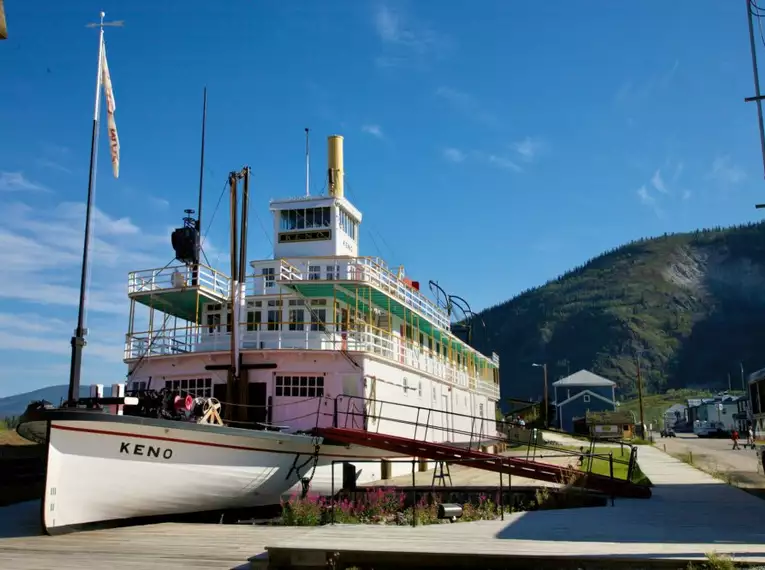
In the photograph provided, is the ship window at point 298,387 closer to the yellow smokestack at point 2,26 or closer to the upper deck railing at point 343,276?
the upper deck railing at point 343,276

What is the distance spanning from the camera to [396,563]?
906 centimetres

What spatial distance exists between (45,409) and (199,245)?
1144cm

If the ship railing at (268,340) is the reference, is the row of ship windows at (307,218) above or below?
above

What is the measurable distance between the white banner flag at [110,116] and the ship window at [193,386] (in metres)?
6.54

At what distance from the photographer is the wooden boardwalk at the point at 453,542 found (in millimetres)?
8812

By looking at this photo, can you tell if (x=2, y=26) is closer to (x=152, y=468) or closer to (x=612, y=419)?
(x=152, y=468)

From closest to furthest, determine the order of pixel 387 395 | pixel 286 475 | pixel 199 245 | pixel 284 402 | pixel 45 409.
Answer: pixel 45 409 < pixel 286 475 < pixel 284 402 < pixel 387 395 < pixel 199 245

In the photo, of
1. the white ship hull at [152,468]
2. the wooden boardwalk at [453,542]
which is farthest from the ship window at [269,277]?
the wooden boardwalk at [453,542]

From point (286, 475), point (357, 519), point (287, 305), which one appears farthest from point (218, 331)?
point (357, 519)

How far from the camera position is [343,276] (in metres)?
25.5

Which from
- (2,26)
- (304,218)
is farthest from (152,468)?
(304,218)

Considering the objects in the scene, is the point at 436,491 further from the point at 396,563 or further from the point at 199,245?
the point at 199,245

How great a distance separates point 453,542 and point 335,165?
2198 cm

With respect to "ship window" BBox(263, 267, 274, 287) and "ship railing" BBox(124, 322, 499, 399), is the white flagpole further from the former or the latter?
"ship window" BBox(263, 267, 274, 287)
